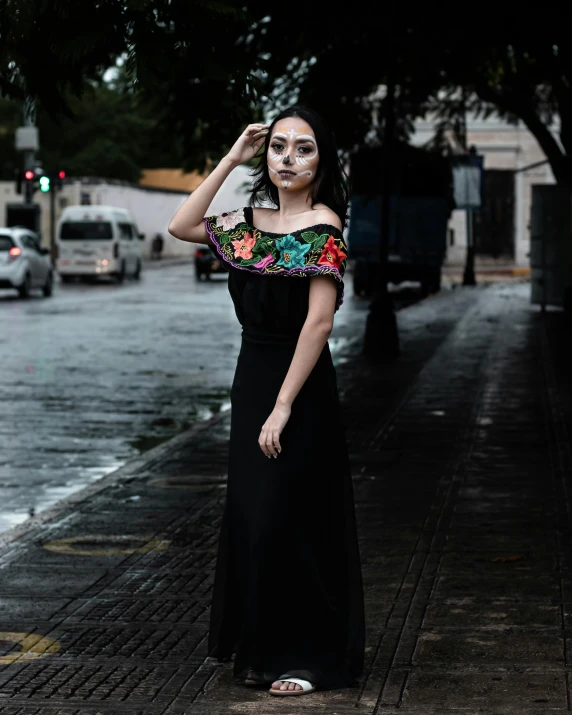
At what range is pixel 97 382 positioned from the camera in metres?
16.2

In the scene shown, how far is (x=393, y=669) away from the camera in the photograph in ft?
17.3

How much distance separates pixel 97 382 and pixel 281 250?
1139cm

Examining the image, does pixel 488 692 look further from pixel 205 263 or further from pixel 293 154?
pixel 205 263

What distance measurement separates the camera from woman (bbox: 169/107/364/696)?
4945mm

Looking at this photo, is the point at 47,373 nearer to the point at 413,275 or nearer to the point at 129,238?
the point at 413,275

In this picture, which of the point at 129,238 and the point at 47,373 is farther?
the point at 129,238

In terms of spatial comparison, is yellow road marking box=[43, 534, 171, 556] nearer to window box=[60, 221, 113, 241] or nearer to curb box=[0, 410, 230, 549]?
curb box=[0, 410, 230, 549]

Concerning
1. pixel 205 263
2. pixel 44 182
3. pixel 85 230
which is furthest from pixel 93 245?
pixel 44 182

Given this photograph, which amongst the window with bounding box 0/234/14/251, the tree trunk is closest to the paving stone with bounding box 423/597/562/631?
the tree trunk

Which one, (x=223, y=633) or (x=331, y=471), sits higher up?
(x=331, y=471)

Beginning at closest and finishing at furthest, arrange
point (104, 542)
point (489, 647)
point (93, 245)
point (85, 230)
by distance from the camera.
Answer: point (489, 647)
point (104, 542)
point (93, 245)
point (85, 230)

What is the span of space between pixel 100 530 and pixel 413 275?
90.8 feet

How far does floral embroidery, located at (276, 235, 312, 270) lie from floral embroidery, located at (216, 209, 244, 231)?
0.20m

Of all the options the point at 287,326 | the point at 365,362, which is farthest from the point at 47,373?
the point at 287,326
